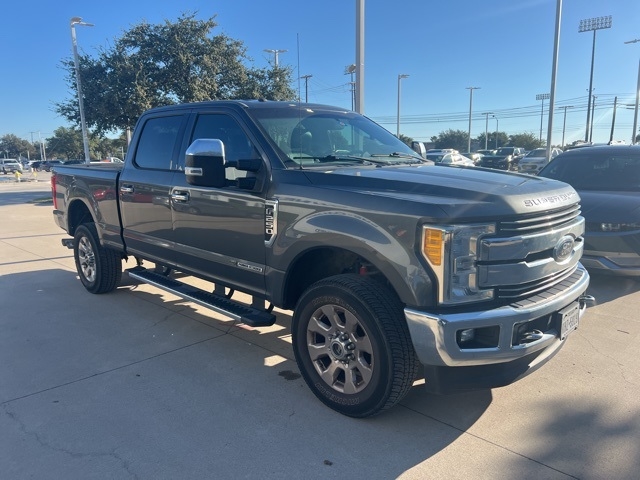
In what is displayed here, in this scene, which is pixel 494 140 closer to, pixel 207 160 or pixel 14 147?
pixel 207 160

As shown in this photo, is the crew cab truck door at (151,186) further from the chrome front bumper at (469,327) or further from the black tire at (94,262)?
the chrome front bumper at (469,327)

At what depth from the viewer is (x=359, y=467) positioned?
2742mm

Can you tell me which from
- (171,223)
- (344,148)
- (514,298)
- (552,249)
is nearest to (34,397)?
(171,223)

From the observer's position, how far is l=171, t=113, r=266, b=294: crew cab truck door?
3.74 meters

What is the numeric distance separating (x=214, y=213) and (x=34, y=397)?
1871 mm

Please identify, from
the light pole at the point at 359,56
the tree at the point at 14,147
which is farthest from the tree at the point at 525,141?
the tree at the point at 14,147

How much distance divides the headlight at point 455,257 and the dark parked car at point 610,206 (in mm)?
3849

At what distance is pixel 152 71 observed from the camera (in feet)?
62.9

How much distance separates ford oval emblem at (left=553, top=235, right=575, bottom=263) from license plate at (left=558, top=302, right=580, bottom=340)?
32cm

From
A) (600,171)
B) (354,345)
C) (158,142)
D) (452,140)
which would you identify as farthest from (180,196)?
(452,140)

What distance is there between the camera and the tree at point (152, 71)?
18500 mm

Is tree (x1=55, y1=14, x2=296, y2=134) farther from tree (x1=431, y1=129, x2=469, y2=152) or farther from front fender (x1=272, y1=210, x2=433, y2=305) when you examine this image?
tree (x1=431, y1=129, x2=469, y2=152)

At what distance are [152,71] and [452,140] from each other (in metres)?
77.8

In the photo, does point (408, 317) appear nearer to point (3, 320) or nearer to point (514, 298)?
point (514, 298)
